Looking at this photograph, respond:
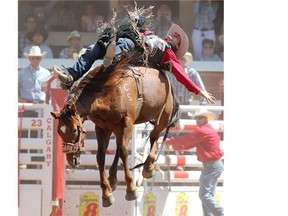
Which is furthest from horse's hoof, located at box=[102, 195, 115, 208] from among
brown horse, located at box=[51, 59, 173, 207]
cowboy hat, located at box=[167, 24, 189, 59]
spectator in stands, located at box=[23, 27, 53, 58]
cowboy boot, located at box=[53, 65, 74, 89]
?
spectator in stands, located at box=[23, 27, 53, 58]

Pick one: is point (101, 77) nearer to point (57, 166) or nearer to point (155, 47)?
point (155, 47)

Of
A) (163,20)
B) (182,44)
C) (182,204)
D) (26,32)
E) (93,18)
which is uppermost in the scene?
(93,18)

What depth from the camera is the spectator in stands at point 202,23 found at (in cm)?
1520

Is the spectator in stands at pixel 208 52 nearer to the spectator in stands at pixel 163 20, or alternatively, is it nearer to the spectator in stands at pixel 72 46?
the spectator in stands at pixel 163 20

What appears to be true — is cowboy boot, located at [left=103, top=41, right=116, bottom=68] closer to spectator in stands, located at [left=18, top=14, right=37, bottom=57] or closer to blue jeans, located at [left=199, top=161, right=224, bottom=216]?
blue jeans, located at [left=199, top=161, right=224, bottom=216]

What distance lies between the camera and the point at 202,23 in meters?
15.6

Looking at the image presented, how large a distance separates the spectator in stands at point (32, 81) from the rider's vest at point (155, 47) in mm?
3332

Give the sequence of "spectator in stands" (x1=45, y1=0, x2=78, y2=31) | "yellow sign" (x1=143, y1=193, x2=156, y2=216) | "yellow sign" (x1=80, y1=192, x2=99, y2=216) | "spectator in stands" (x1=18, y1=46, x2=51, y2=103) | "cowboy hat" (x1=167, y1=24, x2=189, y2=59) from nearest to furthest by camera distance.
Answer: "cowboy hat" (x1=167, y1=24, x2=189, y2=59) < "yellow sign" (x1=80, y1=192, x2=99, y2=216) < "yellow sign" (x1=143, y1=193, x2=156, y2=216) < "spectator in stands" (x1=18, y1=46, x2=51, y2=103) < "spectator in stands" (x1=45, y1=0, x2=78, y2=31)

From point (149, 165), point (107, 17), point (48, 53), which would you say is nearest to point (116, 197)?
point (149, 165)

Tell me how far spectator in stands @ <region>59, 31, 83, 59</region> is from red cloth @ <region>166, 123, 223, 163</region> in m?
3.81

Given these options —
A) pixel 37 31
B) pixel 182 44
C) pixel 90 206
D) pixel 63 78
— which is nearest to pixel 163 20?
pixel 37 31

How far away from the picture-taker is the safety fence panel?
10.6 metres

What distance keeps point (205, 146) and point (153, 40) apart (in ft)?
9.50

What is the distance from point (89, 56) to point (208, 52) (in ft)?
24.2
